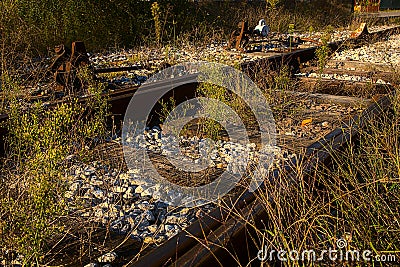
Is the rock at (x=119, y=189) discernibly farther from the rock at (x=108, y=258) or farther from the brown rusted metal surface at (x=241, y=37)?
the brown rusted metal surface at (x=241, y=37)

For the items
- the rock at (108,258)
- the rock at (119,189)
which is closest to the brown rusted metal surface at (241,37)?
the rock at (119,189)

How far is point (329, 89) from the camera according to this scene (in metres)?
6.21

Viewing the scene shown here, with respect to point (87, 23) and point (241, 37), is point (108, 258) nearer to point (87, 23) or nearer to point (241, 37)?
point (241, 37)

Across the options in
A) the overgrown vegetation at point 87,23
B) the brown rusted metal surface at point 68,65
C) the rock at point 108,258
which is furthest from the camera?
the overgrown vegetation at point 87,23

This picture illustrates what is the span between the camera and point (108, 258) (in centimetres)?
224

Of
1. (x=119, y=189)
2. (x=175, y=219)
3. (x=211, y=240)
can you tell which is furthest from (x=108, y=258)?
(x=119, y=189)

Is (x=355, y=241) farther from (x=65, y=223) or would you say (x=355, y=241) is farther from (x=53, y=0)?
(x=53, y=0)

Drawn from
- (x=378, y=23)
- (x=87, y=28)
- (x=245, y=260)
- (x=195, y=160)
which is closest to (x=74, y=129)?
(x=195, y=160)

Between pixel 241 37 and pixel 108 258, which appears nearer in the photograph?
pixel 108 258

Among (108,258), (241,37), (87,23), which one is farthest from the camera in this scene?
(87,23)

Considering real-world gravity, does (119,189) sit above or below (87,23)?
below

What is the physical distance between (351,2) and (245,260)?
31.7 meters

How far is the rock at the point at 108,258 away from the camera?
7.31ft

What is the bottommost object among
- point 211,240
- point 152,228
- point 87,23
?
point 152,228
